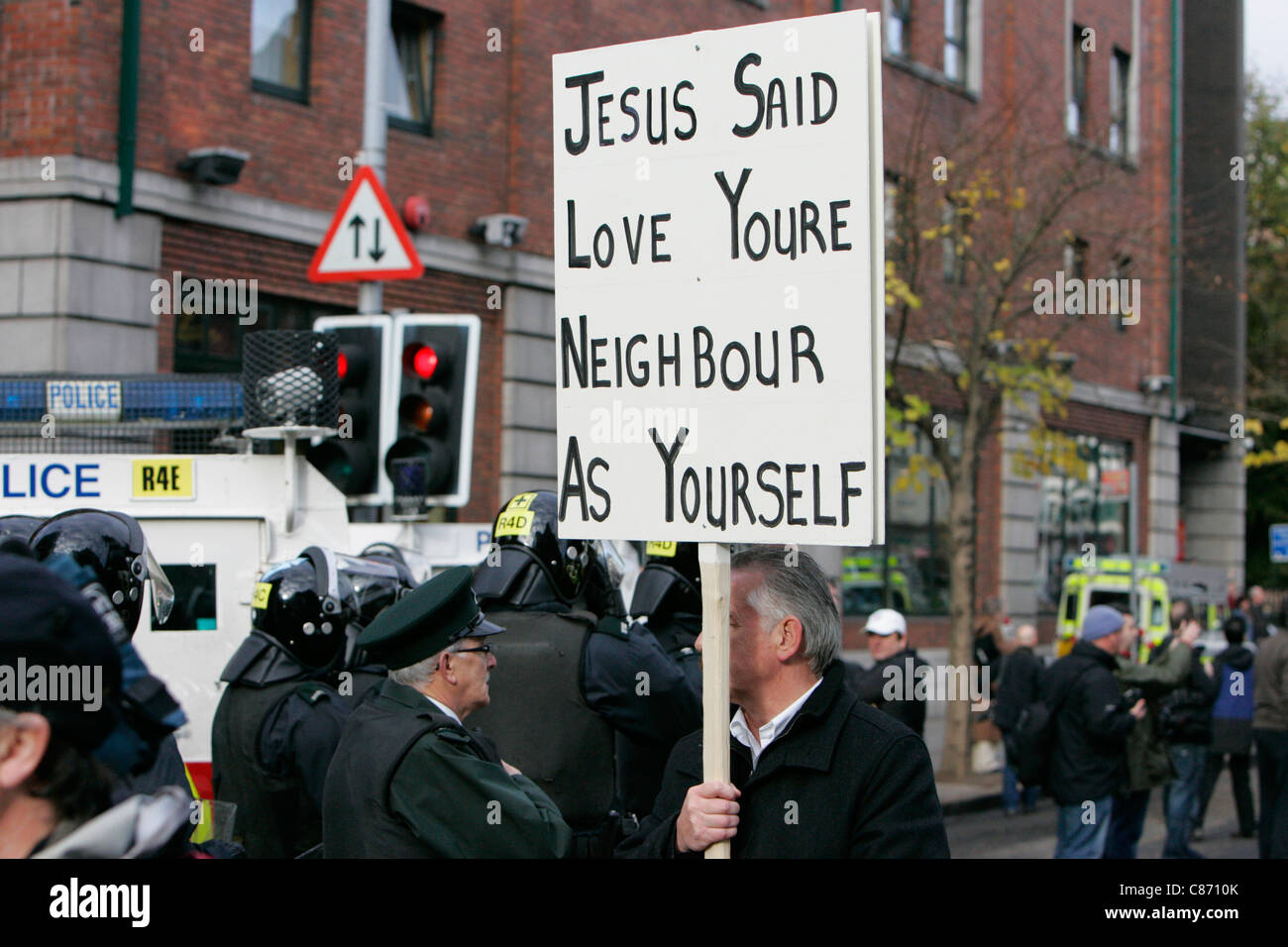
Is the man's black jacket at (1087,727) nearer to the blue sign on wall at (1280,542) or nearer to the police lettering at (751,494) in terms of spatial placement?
the police lettering at (751,494)

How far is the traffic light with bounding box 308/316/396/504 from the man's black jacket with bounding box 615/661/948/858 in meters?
4.53

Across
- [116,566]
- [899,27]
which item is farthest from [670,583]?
[899,27]

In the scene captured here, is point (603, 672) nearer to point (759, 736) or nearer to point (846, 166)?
point (759, 736)

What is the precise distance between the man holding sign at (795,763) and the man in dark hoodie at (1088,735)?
5.86 metres

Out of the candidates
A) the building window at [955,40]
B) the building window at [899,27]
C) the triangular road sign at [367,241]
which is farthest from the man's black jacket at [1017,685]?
the building window at [955,40]

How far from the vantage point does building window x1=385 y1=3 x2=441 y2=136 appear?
53.1ft

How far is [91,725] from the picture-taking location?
6.39 feet

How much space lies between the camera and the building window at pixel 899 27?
75.6 ft

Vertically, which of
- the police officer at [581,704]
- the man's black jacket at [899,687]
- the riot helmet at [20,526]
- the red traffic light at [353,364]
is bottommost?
the man's black jacket at [899,687]

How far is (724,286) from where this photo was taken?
11.1 ft

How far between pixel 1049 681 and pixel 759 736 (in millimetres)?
6056

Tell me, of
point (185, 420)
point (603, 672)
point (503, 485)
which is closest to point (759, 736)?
point (603, 672)

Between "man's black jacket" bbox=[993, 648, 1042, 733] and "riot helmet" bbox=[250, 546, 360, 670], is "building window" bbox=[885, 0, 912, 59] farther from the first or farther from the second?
"riot helmet" bbox=[250, 546, 360, 670]

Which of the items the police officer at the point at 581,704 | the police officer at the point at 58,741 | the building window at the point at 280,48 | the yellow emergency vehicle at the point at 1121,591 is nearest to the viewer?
the police officer at the point at 58,741
